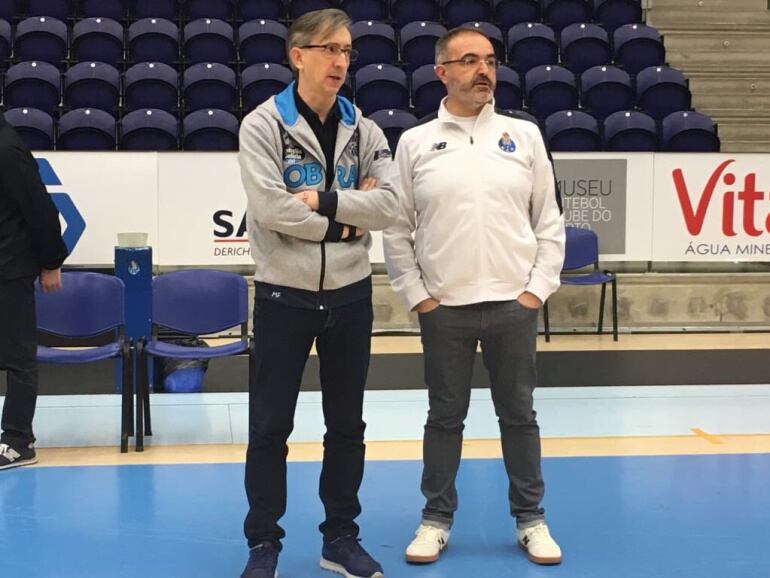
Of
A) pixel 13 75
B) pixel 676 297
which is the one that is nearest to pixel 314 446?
pixel 676 297

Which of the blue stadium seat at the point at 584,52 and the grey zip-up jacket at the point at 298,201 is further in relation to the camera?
the blue stadium seat at the point at 584,52

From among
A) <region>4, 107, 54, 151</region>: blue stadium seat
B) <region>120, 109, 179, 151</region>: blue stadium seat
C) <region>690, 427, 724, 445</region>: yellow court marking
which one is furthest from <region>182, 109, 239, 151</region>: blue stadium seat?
<region>690, 427, 724, 445</region>: yellow court marking

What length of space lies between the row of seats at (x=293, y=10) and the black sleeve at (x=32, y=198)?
6536 millimetres

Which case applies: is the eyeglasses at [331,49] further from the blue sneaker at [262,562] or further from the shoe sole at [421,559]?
the shoe sole at [421,559]

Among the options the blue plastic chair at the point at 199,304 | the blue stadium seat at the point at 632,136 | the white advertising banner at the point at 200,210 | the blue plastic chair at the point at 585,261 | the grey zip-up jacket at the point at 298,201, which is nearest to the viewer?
the grey zip-up jacket at the point at 298,201

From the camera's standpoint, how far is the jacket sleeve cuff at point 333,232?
127 inches

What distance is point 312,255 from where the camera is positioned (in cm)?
327

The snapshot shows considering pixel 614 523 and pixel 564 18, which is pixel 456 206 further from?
pixel 564 18

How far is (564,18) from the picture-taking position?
451 inches

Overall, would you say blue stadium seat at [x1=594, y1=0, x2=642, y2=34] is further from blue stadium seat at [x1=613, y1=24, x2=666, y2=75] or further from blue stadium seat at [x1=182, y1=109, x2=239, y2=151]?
blue stadium seat at [x1=182, y1=109, x2=239, y2=151]

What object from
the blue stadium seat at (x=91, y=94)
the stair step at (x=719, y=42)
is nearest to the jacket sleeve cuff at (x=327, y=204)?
the blue stadium seat at (x=91, y=94)

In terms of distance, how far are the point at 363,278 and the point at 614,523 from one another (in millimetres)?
1457

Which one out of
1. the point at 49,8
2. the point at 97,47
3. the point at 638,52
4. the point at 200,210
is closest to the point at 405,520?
the point at 200,210

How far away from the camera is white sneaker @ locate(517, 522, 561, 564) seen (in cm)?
358
